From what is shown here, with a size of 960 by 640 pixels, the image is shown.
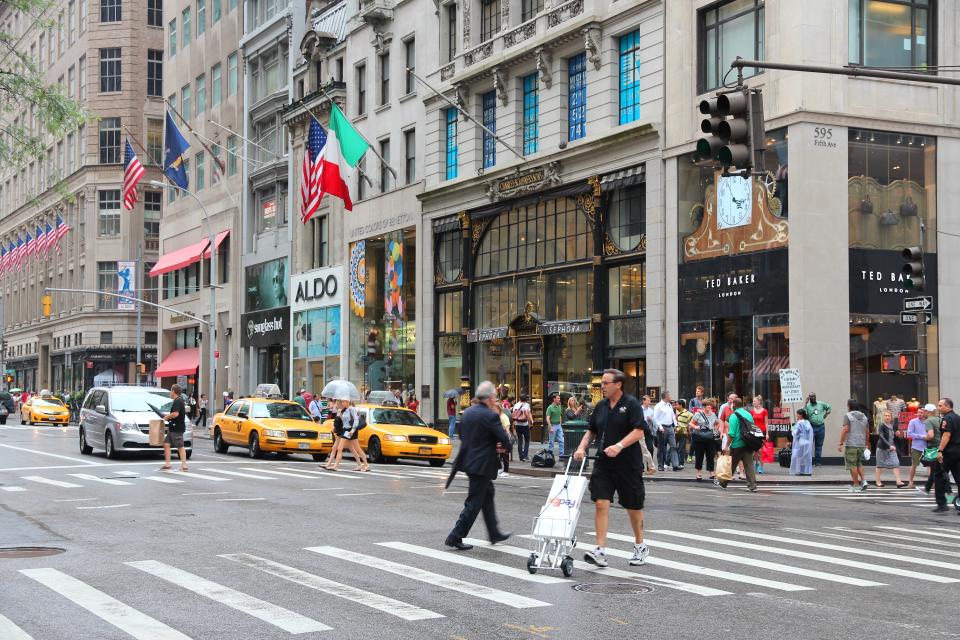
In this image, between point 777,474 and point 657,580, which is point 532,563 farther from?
point 777,474

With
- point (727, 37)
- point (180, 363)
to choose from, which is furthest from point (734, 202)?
point (180, 363)

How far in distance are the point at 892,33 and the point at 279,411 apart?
18.6m

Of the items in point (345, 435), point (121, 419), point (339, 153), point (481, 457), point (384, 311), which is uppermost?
point (339, 153)

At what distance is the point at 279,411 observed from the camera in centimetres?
3216

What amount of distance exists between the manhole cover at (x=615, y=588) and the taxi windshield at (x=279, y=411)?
867 inches

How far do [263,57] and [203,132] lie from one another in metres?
8.85

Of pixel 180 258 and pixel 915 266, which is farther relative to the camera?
pixel 180 258

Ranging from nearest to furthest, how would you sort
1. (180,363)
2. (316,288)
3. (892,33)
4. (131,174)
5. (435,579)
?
(435,579) → (892,33) → (131,174) → (316,288) → (180,363)

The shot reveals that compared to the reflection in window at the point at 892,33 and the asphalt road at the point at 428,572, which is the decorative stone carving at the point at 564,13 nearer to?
the reflection in window at the point at 892,33

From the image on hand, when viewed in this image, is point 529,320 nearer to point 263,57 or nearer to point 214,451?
point 214,451

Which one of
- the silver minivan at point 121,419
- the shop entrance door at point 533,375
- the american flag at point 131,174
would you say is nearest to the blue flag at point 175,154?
the american flag at point 131,174

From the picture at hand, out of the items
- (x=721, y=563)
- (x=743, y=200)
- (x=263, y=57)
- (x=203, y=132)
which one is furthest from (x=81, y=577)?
(x=203, y=132)

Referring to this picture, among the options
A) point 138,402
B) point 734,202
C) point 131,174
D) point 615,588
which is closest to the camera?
point 615,588

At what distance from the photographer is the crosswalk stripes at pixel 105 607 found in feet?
27.2
